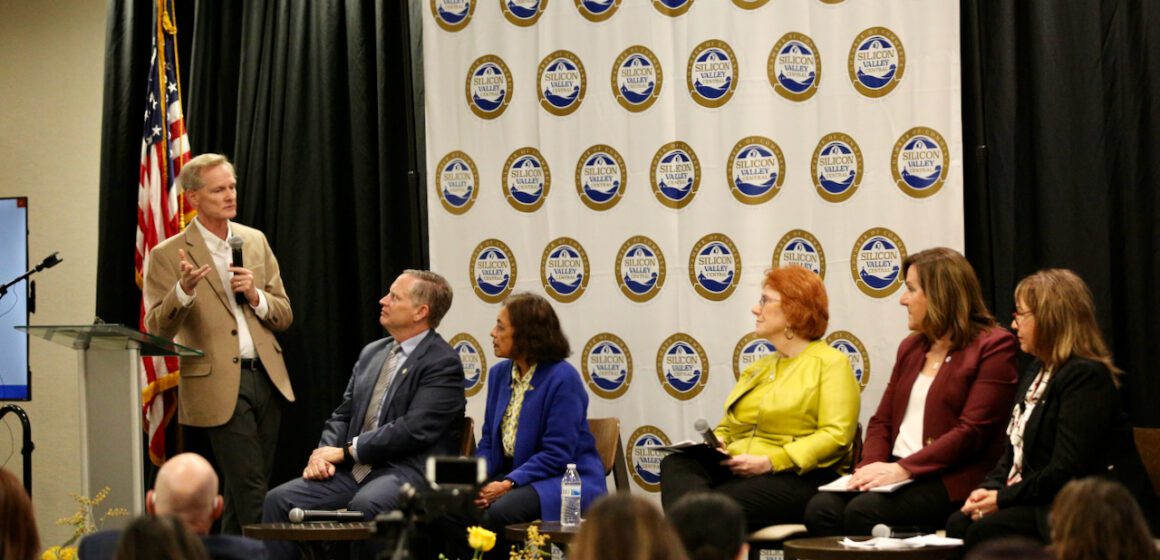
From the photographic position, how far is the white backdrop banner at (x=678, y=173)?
203 inches

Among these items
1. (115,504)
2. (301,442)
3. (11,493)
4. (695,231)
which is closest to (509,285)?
(695,231)

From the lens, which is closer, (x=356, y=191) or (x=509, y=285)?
(x=509, y=285)

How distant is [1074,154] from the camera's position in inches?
198

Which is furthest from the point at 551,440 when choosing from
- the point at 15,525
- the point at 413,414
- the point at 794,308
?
the point at 15,525

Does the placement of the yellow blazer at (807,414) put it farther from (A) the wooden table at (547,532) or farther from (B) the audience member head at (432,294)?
(B) the audience member head at (432,294)

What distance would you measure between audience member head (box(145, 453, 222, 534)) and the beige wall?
4524 mm

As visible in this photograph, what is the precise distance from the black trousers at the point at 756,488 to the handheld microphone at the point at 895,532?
57 centimetres

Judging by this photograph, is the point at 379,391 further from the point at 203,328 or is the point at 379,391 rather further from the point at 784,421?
the point at 784,421

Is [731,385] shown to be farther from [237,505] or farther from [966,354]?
[237,505]

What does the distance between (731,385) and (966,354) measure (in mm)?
1182

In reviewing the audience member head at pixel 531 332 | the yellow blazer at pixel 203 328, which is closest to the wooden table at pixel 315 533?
the yellow blazer at pixel 203 328

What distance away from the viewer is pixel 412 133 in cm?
616

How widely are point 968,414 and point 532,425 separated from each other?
166 cm

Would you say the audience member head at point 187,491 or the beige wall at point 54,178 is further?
the beige wall at point 54,178
